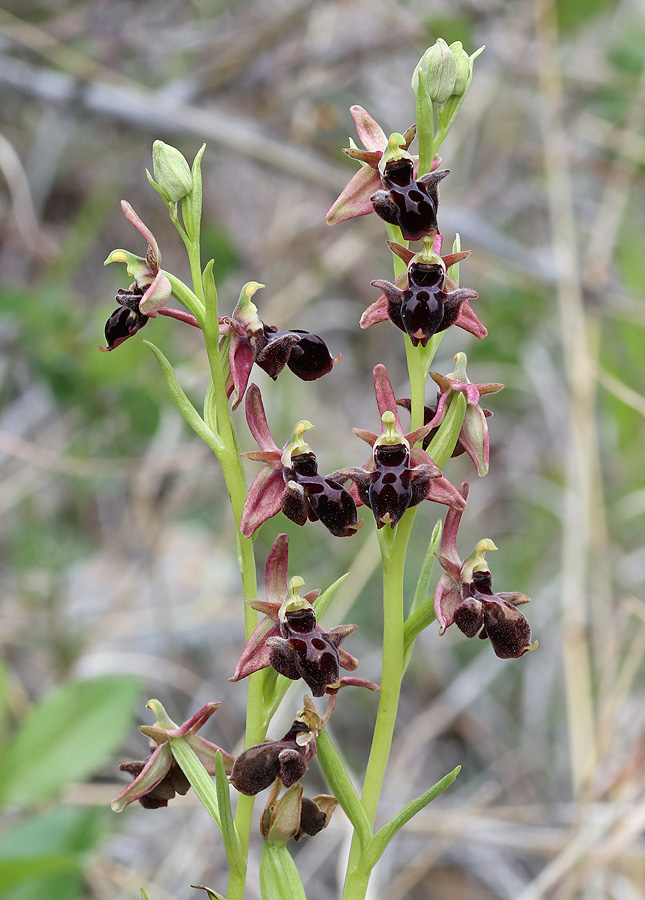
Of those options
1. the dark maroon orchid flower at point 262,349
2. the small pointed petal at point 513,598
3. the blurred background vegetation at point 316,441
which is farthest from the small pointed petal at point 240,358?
the blurred background vegetation at point 316,441

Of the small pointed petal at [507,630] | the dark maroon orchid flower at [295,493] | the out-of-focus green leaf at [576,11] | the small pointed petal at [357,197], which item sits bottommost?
the small pointed petal at [507,630]

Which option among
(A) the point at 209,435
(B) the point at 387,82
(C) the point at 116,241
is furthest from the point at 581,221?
(A) the point at 209,435

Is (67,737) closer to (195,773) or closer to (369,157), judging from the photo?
(195,773)

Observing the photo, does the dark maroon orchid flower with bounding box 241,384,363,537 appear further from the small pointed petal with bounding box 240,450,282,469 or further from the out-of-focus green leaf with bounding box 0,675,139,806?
the out-of-focus green leaf with bounding box 0,675,139,806

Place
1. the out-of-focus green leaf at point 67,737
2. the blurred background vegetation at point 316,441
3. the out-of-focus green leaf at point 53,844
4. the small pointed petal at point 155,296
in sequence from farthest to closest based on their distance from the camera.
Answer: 1. the blurred background vegetation at point 316,441
2. the out-of-focus green leaf at point 67,737
3. the out-of-focus green leaf at point 53,844
4. the small pointed petal at point 155,296

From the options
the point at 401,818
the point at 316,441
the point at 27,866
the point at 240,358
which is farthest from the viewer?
the point at 316,441

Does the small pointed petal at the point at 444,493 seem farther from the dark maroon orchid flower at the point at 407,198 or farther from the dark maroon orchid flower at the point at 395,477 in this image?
the dark maroon orchid flower at the point at 407,198

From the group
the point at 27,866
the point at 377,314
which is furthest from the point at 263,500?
the point at 27,866
